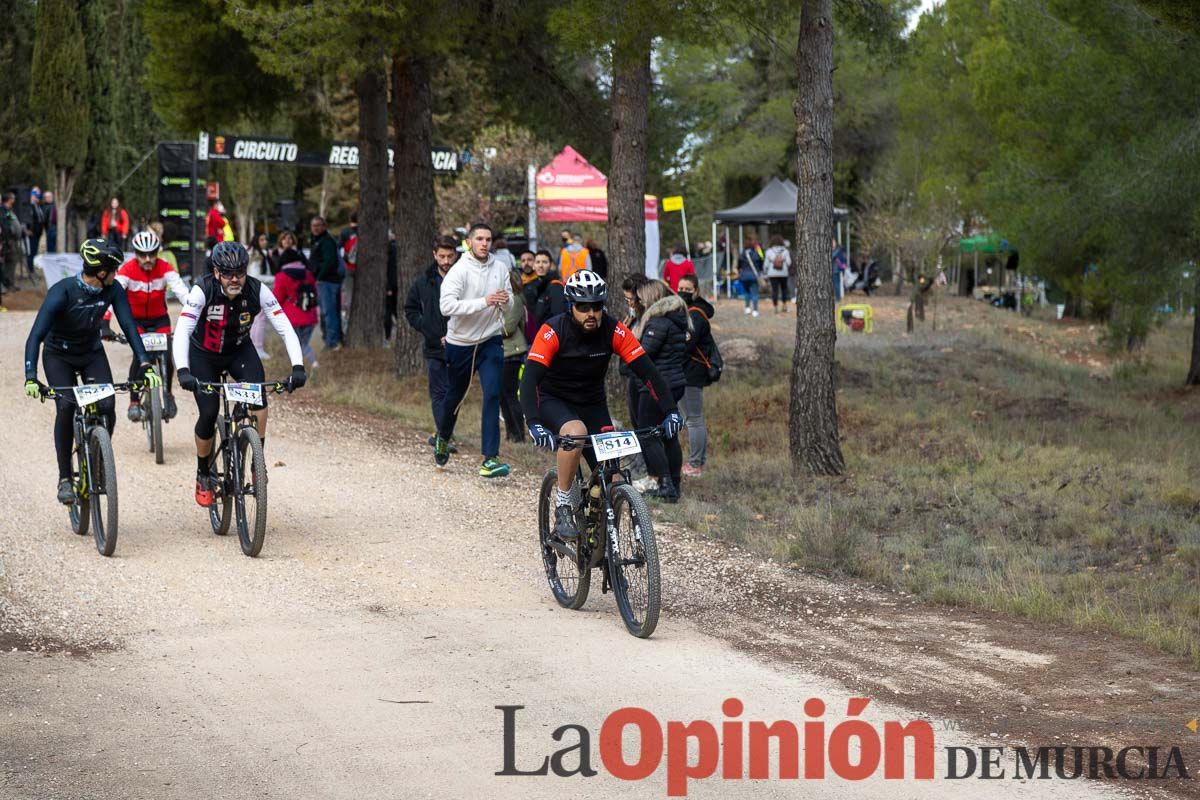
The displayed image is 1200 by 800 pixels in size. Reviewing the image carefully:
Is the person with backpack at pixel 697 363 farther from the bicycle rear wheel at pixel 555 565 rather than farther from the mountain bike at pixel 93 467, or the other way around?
the mountain bike at pixel 93 467

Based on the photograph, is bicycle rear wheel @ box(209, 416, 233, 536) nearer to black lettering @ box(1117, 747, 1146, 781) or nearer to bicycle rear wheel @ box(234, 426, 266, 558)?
bicycle rear wheel @ box(234, 426, 266, 558)

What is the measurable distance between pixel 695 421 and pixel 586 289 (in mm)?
5536

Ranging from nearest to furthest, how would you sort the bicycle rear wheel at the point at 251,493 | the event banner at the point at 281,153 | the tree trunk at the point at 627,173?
the bicycle rear wheel at the point at 251,493, the tree trunk at the point at 627,173, the event banner at the point at 281,153

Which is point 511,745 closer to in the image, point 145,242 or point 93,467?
point 93,467

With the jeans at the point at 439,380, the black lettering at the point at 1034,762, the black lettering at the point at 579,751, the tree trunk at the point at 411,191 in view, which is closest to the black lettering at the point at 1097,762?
the black lettering at the point at 1034,762

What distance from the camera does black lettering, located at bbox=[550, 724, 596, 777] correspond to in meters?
6.16

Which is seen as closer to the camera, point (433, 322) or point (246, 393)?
point (246, 393)

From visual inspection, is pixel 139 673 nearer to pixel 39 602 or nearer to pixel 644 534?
pixel 39 602

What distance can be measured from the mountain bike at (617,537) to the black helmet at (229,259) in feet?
9.88

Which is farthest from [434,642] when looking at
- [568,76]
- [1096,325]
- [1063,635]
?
[1096,325]

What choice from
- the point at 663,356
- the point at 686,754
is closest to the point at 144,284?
the point at 663,356

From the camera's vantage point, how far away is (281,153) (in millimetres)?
28125

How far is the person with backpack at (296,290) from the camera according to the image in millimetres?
18188

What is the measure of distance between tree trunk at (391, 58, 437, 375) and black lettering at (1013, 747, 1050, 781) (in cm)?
1431
